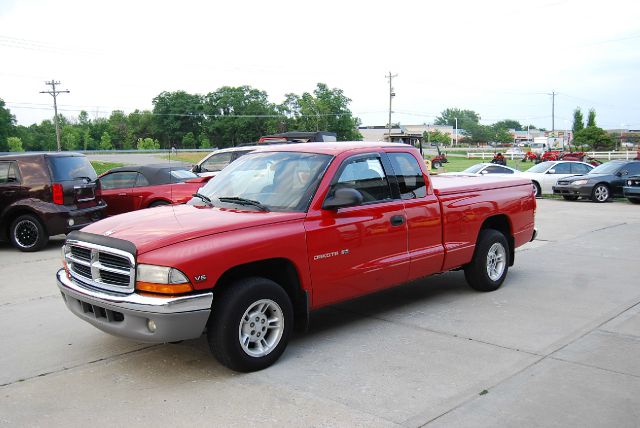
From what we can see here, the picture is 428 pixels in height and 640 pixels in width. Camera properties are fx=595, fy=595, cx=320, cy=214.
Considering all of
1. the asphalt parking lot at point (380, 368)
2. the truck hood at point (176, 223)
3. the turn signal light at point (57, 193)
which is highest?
the truck hood at point (176, 223)

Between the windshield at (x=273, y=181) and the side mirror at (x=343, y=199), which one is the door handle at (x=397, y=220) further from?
the windshield at (x=273, y=181)

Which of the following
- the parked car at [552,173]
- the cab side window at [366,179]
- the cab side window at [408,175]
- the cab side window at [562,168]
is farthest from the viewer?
the cab side window at [562,168]

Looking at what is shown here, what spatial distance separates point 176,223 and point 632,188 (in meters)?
18.3

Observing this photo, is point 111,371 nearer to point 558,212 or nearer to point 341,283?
point 341,283

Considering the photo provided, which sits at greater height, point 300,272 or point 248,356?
point 300,272

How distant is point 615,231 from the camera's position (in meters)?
12.7

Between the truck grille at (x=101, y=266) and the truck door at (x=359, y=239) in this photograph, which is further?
→ the truck door at (x=359, y=239)

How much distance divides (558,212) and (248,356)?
14.1m

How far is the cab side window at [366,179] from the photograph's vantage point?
564cm

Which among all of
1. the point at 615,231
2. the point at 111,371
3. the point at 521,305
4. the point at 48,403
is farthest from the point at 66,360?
the point at 615,231

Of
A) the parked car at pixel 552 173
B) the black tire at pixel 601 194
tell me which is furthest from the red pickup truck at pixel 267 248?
the parked car at pixel 552 173

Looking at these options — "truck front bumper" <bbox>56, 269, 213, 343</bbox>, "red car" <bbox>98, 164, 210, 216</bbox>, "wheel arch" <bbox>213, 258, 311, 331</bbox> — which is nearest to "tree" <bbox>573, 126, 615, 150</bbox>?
"red car" <bbox>98, 164, 210, 216</bbox>

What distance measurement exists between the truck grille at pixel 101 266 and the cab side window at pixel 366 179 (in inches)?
77.0

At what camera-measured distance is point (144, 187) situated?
496 inches
